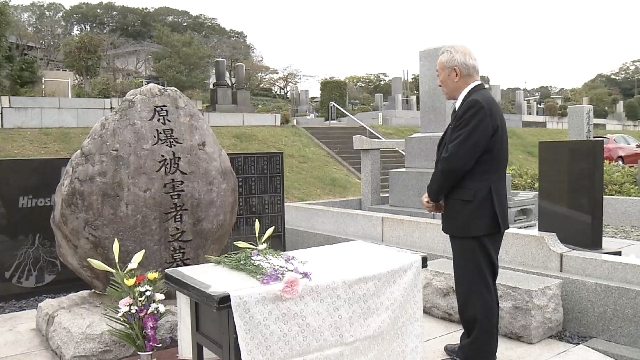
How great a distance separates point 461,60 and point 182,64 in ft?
72.9

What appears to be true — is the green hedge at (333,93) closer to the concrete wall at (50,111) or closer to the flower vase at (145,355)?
the concrete wall at (50,111)

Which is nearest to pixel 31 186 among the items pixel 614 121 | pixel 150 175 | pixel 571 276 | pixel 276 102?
pixel 150 175

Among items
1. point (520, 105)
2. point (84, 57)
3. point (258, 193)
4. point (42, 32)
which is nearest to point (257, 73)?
point (42, 32)

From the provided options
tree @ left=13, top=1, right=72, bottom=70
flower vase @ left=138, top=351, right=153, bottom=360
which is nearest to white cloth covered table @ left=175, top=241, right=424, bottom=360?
flower vase @ left=138, top=351, right=153, bottom=360

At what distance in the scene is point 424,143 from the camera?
7332mm

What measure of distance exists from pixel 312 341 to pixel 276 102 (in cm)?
3494

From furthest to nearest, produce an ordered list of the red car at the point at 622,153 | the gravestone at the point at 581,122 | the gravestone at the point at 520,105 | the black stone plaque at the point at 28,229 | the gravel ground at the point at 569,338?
1. the gravestone at the point at 520,105
2. the red car at the point at 622,153
3. the gravestone at the point at 581,122
4. the black stone plaque at the point at 28,229
5. the gravel ground at the point at 569,338

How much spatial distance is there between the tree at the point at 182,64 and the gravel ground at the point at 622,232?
19080mm

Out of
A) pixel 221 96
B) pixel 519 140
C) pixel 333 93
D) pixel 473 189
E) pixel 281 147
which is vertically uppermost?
pixel 333 93

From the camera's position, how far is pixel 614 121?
129ft

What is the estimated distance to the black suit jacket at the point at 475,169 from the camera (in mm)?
2818

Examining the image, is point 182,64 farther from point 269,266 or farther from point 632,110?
point 632,110

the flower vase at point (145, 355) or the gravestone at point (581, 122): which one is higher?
the gravestone at point (581, 122)

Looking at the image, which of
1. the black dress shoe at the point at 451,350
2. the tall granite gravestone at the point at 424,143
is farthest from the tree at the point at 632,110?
the black dress shoe at the point at 451,350
